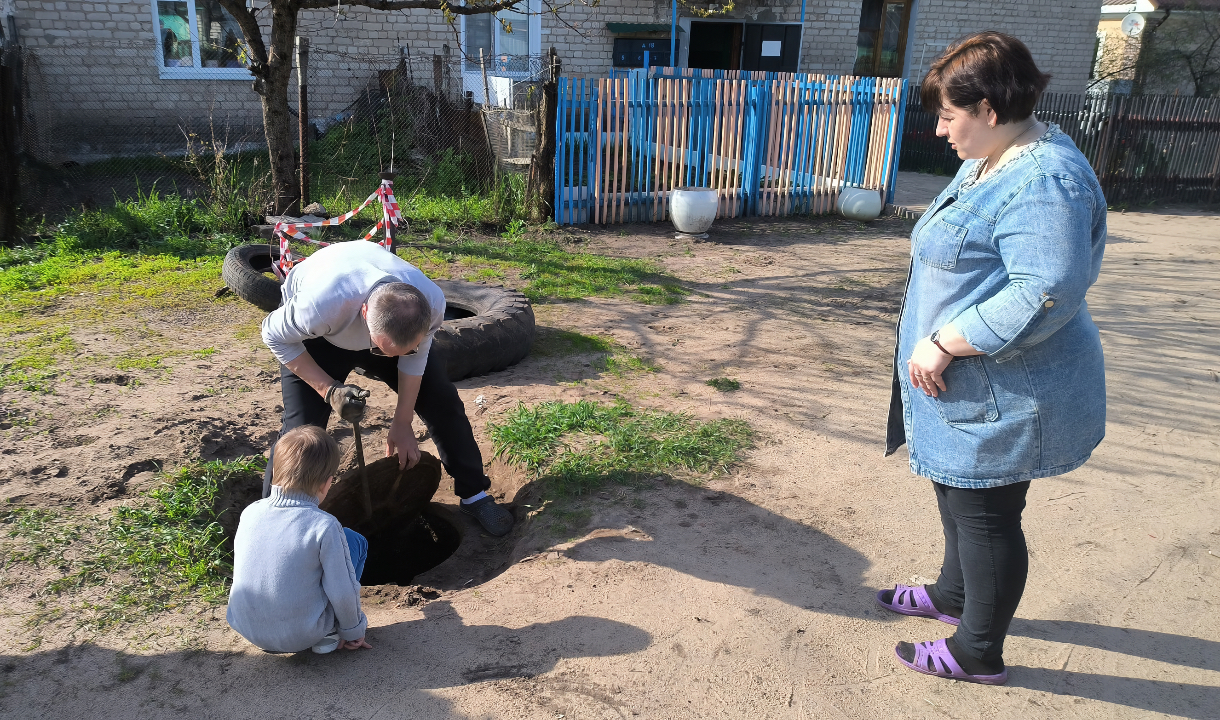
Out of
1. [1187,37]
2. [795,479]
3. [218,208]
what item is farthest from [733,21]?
[795,479]

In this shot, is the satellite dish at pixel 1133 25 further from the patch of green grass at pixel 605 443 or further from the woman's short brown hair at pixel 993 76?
the woman's short brown hair at pixel 993 76

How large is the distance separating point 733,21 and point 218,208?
456 inches

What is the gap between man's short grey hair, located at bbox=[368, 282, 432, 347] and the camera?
2.54m

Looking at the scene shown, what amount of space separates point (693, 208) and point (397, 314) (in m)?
6.91

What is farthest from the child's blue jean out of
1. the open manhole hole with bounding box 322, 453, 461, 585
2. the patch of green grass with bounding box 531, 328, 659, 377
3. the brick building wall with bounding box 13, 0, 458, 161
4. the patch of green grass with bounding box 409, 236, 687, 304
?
the brick building wall with bounding box 13, 0, 458, 161

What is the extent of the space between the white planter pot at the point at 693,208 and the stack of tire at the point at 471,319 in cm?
354

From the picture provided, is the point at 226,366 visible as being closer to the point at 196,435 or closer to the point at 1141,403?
the point at 196,435

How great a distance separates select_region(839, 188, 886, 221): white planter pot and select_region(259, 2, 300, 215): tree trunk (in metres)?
6.66

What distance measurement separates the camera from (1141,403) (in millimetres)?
4785

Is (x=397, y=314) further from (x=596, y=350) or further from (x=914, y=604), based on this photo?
(x=596, y=350)

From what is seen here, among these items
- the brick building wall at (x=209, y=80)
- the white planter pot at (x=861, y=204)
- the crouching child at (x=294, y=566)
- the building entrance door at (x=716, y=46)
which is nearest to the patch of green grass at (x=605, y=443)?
the crouching child at (x=294, y=566)

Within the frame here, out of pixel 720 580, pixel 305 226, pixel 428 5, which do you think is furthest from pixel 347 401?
pixel 428 5

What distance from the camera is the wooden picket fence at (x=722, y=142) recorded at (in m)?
Answer: 9.16

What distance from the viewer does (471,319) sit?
5.10m
